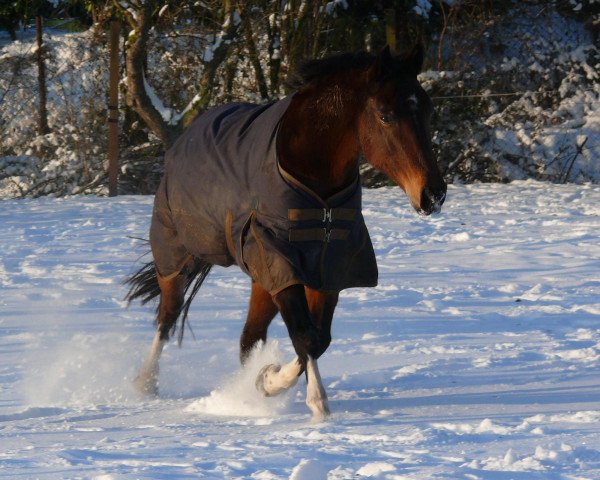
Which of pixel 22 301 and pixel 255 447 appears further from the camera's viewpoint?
pixel 22 301

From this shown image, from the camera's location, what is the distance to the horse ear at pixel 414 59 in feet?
12.4

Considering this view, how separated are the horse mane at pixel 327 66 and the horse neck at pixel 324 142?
10cm

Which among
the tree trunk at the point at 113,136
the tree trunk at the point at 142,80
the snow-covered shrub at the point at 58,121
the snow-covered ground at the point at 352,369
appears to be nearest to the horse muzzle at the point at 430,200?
the snow-covered ground at the point at 352,369

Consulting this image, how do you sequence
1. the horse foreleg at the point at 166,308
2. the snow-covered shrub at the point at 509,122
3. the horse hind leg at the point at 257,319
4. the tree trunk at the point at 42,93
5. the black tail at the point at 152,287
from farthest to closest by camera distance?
1. the tree trunk at the point at 42,93
2. the snow-covered shrub at the point at 509,122
3. the black tail at the point at 152,287
4. the horse foreleg at the point at 166,308
5. the horse hind leg at the point at 257,319

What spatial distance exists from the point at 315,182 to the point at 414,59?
56cm

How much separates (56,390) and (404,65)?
2065 mm

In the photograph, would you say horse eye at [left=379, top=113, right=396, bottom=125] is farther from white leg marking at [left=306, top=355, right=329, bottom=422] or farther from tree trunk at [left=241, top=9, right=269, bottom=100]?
tree trunk at [left=241, top=9, right=269, bottom=100]

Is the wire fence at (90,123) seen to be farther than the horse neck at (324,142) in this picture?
Yes

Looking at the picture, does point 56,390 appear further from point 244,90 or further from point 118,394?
point 244,90

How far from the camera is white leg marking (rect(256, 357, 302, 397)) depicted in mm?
4082

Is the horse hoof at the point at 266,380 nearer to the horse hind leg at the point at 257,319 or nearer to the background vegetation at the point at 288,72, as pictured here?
the horse hind leg at the point at 257,319

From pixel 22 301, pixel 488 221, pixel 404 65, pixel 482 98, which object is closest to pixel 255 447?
pixel 404 65

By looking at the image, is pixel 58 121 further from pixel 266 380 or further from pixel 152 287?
pixel 266 380

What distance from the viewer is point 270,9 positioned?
42.7ft
